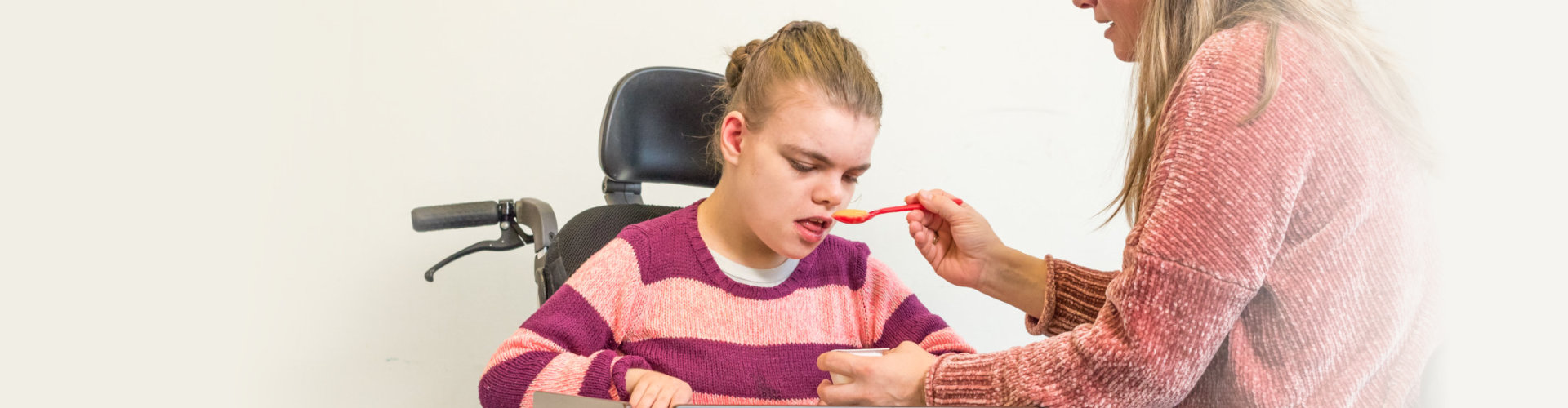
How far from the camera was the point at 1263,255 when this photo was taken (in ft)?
2.57

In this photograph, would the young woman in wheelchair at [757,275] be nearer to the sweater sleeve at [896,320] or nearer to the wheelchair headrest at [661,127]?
the sweater sleeve at [896,320]

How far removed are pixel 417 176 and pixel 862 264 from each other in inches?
33.2

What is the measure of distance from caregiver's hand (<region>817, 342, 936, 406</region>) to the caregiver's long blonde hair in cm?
25

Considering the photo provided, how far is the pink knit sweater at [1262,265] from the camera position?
78cm

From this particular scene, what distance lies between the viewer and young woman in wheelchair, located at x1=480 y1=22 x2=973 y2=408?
3.75 ft

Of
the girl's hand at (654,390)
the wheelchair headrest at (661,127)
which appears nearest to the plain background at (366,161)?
the wheelchair headrest at (661,127)

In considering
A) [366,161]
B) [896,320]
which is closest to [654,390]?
[896,320]

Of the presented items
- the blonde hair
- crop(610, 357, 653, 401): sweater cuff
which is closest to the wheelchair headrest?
the blonde hair

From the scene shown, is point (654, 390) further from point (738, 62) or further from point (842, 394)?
point (738, 62)

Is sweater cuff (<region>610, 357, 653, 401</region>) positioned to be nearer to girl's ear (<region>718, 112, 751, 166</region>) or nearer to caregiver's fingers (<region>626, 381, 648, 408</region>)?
caregiver's fingers (<region>626, 381, 648, 408</region>)

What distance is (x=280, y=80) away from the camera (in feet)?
5.74

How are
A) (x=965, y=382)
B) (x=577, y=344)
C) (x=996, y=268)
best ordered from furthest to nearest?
1. (x=996, y=268)
2. (x=577, y=344)
3. (x=965, y=382)

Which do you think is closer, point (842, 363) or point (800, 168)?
point (842, 363)

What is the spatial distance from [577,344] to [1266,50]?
2.27 feet
